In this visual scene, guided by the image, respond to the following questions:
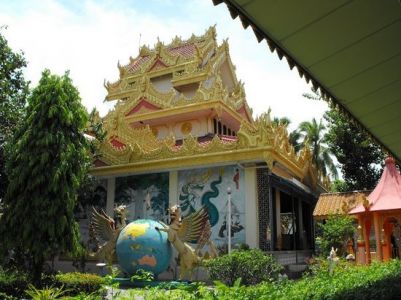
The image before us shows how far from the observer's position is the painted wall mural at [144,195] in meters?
17.6

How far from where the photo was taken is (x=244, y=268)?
11.6 metres

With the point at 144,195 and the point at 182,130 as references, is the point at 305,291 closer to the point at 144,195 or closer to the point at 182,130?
the point at 144,195

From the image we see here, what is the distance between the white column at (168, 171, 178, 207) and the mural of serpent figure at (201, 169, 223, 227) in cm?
123

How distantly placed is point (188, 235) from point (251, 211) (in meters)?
2.84

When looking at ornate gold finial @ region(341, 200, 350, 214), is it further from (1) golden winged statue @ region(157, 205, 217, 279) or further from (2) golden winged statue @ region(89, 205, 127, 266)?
(2) golden winged statue @ region(89, 205, 127, 266)

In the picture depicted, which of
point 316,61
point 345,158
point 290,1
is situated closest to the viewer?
point 290,1

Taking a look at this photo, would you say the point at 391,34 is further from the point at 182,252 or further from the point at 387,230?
the point at 387,230

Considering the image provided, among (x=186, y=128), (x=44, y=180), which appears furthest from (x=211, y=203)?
(x=44, y=180)

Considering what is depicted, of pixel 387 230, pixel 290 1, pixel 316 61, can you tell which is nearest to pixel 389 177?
pixel 387 230

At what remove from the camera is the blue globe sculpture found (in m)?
13.1

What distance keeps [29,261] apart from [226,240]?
692cm

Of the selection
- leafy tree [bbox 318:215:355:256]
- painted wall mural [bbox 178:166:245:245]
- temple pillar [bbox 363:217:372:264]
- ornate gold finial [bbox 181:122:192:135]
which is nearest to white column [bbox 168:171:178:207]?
painted wall mural [bbox 178:166:245:245]

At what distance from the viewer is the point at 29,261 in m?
12.2

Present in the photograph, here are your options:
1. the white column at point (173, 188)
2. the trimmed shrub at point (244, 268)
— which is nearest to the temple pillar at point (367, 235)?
the trimmed shrub at point (244, 268)
